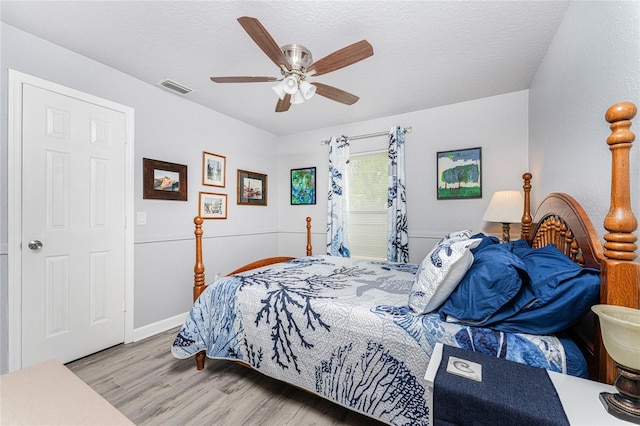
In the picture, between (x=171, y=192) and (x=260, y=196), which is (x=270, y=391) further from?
(x=260, y=196)

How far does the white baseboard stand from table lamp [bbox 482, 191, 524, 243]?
3481mm

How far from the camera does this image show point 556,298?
1115 mm

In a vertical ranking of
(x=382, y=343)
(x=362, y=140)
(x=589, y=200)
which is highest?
(x=362, y=140)

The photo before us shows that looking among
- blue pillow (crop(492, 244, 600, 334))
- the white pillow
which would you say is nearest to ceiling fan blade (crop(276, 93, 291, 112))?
the white pillow

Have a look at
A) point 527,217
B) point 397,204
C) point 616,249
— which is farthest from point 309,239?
point 616,249

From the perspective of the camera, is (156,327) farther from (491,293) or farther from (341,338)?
(491,293)

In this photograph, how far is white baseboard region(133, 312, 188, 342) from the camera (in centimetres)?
269

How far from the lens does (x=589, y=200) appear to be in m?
1.44

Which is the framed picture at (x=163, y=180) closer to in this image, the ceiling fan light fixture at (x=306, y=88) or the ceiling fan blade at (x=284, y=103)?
the ceiling fan blade at (x=284, y=103)

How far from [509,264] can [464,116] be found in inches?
101

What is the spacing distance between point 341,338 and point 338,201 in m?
2.54

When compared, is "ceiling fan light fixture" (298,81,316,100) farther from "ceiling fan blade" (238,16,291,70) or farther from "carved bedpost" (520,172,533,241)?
"carved bedpost" (520,172,533,241)

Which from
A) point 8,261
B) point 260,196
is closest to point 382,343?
point 8,261

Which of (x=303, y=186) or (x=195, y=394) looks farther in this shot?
(x=303, y=186)
